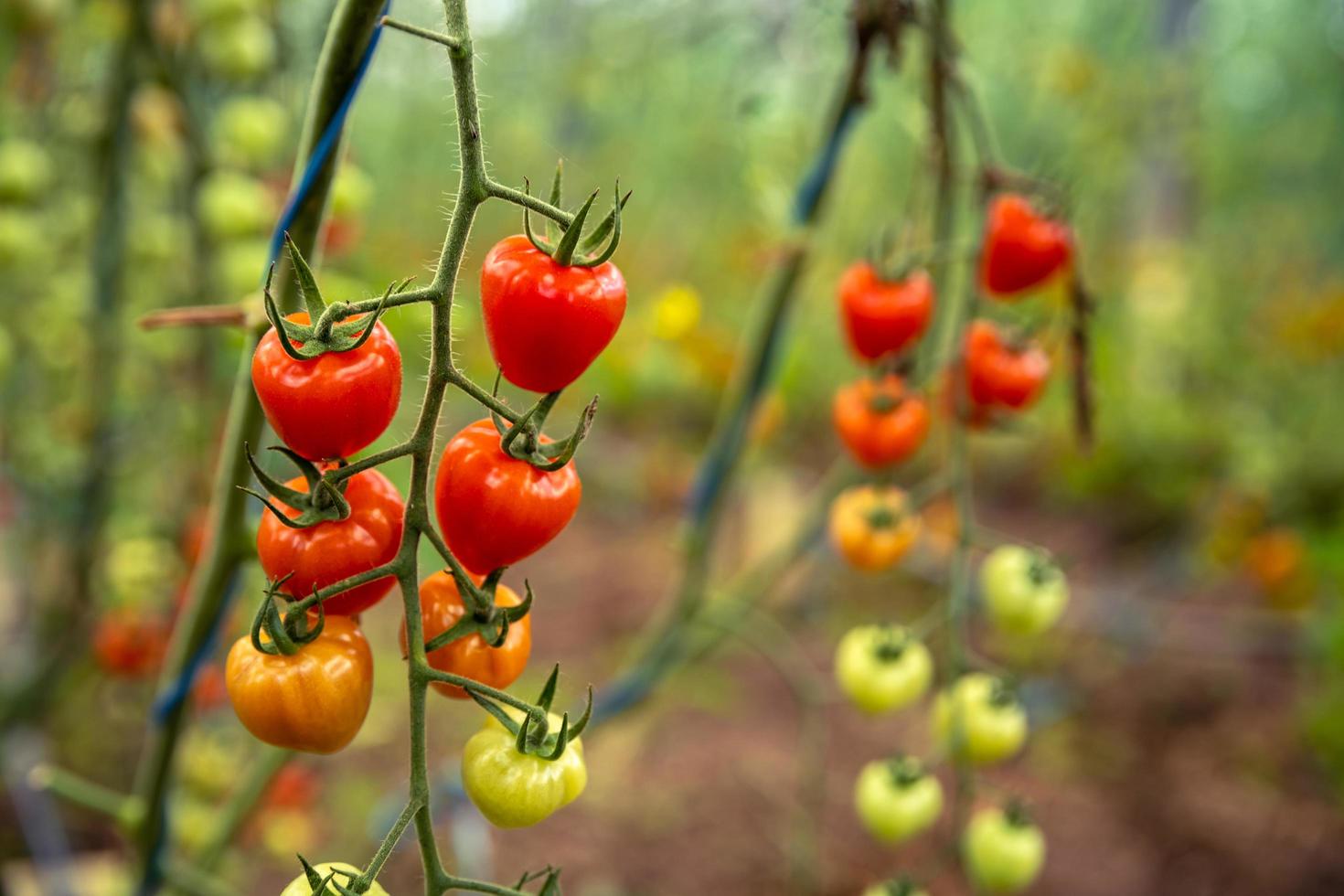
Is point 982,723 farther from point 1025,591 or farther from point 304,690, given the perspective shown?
point 304,690

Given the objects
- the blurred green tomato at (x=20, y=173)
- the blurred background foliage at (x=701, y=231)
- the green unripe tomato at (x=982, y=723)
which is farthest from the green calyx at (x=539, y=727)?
the blurred green tomato at (x=20, y=173)

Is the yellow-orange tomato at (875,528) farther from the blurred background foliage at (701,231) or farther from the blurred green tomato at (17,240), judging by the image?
the blurred green tomato at (17,240)

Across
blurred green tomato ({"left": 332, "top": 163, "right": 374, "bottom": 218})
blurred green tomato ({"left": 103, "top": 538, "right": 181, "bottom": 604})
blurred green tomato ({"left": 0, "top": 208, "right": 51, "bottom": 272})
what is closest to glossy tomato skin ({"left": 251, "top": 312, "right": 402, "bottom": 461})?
blurred green tomato ({"left": 332, "top": 163, "right": 374, "bottom": 218})

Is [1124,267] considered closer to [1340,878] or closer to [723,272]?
[723,272]

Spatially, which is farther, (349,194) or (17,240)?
(17,240)

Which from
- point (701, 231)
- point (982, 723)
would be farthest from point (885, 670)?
point (701, 231)

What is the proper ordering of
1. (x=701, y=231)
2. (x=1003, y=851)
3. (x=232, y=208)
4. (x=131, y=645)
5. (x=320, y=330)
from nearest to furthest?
(x=320, y=330) < (x=1003, y=851) < (x=232, y=208) < (x=131, y=645) < (x=701, y=231)

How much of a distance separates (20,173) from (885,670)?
1056mm

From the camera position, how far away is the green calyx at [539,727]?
0.34 meters

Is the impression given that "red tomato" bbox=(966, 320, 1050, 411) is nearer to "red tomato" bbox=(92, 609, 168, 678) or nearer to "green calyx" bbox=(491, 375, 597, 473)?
"green calyx" bbox=(491, 375, 597, 473)

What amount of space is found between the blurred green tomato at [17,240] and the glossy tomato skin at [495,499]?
96 centimetres

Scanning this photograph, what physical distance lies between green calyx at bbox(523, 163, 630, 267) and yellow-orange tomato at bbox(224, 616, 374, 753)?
159 millimetres

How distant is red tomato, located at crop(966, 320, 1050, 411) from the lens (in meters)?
0.76

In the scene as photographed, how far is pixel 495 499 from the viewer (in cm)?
36
